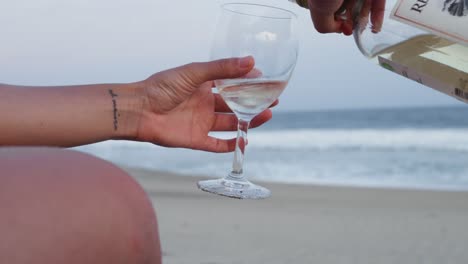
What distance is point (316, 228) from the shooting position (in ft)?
12.8

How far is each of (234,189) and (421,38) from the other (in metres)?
0.60

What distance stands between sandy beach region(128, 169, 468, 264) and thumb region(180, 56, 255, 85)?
1.43m

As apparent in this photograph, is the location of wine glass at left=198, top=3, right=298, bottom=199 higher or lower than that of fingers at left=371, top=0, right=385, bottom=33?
lower

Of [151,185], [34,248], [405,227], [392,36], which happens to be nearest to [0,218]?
[34,248]

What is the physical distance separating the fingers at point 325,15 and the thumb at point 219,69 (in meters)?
0.24

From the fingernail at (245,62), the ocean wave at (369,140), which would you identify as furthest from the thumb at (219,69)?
the ocean wave at (369,140)

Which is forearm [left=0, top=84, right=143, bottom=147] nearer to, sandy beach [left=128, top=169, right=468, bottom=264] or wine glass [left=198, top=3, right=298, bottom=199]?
wine glass [left=198, top=3, right=298, bottom=199]

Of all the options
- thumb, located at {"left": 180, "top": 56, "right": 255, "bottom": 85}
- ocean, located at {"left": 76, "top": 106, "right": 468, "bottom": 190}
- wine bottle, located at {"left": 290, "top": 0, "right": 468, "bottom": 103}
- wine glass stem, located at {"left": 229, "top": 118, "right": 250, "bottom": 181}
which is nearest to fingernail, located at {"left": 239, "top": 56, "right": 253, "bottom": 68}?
thumb, located at {"left": 180, "top": 56, "right": 255, "bottom": 85}

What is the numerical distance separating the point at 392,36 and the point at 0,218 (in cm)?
147

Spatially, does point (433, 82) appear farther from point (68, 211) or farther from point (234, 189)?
point (68, 211)

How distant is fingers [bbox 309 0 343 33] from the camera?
1.55 meters

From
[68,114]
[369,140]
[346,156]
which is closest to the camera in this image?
[68,114]

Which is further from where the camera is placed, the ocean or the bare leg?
the ocean

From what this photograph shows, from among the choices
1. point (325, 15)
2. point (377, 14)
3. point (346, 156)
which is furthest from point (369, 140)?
point (325, 15)
